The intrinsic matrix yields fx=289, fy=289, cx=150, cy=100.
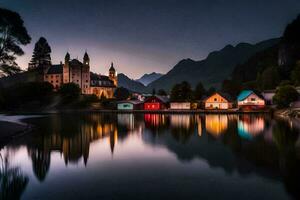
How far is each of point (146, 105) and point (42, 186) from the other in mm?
87069

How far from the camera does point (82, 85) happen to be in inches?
5330

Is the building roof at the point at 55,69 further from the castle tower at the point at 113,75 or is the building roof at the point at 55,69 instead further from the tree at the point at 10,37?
the tree at the point at 10,37

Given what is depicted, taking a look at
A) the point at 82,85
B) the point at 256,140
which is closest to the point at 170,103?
the point at 82,85

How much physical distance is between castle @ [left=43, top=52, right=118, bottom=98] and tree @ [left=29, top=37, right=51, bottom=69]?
7.01 meters

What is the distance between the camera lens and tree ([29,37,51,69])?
124625mm

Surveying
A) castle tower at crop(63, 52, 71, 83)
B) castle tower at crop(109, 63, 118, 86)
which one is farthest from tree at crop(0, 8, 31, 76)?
castle tower at crop(109, 63, 118, 86)

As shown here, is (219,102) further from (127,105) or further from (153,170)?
(153,170)

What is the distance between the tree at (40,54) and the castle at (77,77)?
23.0ft

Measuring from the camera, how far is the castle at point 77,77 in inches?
5266

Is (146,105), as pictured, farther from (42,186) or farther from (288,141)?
(42,186)

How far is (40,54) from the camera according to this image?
12631 cm

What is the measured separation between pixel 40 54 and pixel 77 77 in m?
18.7

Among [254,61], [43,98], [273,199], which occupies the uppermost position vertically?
[254,61]

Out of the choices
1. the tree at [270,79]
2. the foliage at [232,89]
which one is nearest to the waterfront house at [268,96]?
the tree at [270,79]
